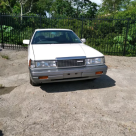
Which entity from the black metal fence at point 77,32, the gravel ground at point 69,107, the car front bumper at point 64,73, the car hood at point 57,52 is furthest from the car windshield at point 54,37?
the black metal fence at point 77,32

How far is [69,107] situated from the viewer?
348cm

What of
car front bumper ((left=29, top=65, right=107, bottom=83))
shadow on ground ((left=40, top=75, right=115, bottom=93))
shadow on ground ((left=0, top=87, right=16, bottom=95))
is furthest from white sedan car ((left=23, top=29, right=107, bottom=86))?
shadow on ground ((left=0, top=87, right=16, bottom=95))

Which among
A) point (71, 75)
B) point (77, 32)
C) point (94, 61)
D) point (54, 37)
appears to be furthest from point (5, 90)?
point (77, 32)

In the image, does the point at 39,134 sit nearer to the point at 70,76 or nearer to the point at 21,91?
the point at 70,76

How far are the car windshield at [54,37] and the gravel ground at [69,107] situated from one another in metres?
1.34

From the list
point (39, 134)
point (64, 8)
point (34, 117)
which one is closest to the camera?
point (39, 134)

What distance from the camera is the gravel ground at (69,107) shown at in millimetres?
2729

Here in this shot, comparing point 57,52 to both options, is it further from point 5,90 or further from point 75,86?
point 5,90

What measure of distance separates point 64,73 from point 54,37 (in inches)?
72.6

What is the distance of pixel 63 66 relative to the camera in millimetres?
3848

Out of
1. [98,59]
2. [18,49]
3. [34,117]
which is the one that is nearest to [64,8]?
[18,49]

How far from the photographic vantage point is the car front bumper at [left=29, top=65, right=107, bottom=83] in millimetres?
3736

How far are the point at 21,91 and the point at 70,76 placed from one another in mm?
1418

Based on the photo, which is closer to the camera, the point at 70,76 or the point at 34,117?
the point at 34,117
